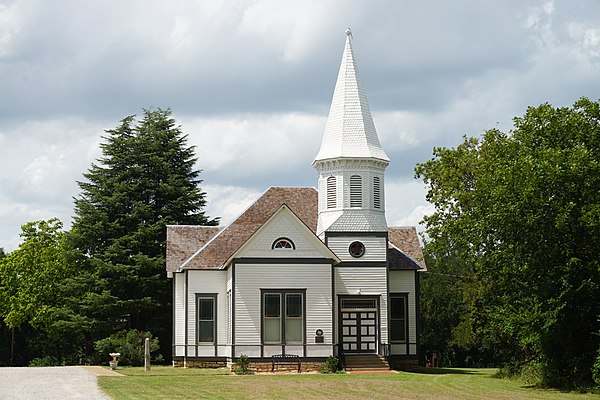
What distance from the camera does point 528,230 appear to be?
31.2 meters

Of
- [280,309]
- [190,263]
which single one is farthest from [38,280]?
[280,309]

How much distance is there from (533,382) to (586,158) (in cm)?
912

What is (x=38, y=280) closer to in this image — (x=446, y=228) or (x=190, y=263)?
(x=190, y=263)

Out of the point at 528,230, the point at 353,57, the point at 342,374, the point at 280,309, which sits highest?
the point at 353,57

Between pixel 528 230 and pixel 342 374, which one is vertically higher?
pixel 528 230

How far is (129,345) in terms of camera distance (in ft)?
156

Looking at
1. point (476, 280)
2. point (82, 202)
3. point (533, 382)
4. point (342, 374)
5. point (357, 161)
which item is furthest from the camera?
point (82, 202)

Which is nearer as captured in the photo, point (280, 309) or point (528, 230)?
point (528, 230)

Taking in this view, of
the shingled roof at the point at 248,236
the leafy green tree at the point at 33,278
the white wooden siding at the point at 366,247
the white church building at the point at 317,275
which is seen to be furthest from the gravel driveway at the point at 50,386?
the leafy green tree at the point at 33,278

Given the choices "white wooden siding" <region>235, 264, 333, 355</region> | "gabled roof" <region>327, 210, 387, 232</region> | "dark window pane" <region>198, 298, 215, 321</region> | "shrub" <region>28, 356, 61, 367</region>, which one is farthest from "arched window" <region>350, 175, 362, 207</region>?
"shrub" <region>28, 356, 61, 367</region>

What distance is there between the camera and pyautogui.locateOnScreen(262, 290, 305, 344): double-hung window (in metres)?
40.1

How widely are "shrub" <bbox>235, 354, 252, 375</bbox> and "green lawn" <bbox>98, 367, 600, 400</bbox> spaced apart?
1121 millimetres

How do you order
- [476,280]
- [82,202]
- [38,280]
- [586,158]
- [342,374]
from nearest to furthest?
[586,158] → [342,374] → [476,280] → [82,202] → [38,280]

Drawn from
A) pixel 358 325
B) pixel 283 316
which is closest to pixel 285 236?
pixel 283 316
